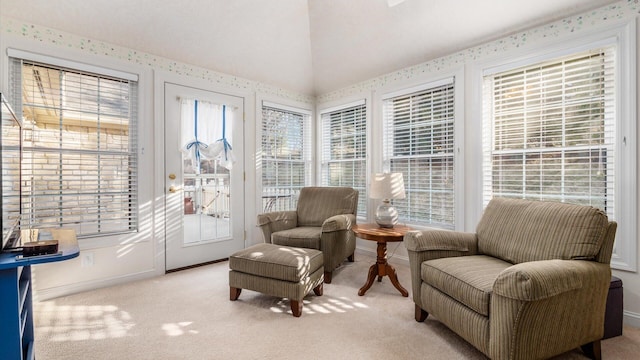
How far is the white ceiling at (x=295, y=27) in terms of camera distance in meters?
2.62

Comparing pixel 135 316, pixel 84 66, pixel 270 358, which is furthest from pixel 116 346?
pixel 84 66

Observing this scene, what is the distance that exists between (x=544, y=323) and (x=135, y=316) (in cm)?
265

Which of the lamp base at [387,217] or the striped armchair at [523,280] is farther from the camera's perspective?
the lamp base at [387,217]

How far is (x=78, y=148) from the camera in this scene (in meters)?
2.81

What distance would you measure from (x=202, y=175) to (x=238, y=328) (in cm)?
201

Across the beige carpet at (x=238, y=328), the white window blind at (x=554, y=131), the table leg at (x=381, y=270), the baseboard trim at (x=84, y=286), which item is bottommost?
the beige carpet at (x=238, y=328)

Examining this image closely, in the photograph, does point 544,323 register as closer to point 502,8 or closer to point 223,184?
point 502,8

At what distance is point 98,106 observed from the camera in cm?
293

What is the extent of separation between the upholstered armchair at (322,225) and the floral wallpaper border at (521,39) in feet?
4.91

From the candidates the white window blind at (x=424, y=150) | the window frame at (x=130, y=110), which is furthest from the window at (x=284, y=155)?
the window frame at (x=130, y=110)

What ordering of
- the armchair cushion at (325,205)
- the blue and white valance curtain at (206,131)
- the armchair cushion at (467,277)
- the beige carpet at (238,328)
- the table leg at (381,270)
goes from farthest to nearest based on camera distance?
the armchair cushion at (325,205), the blue and white valance curtain at (206,131), the table leg at (381,270), the beige carpet at (238,328), the armchair cushion at (467,277)

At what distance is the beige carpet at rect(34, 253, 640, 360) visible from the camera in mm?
1863

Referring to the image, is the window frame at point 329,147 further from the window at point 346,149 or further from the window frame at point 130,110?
the window frame at point 130,110

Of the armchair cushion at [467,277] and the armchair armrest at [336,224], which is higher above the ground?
the armchair armrest at [336,224]
